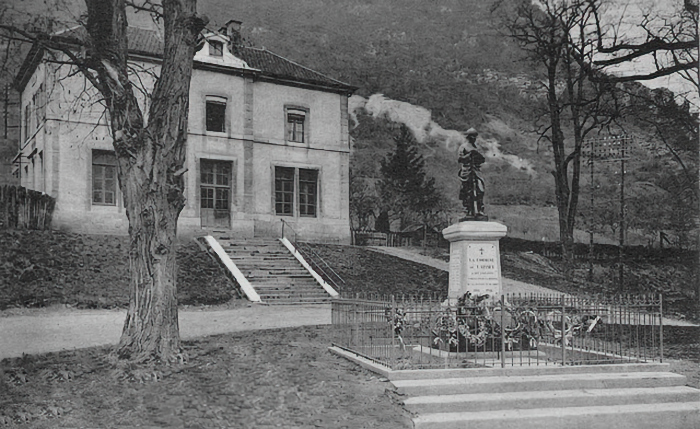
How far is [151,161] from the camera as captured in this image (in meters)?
8.23

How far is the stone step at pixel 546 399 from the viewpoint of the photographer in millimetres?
6629

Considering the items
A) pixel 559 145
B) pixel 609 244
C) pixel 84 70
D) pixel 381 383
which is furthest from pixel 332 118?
pixel 381 383

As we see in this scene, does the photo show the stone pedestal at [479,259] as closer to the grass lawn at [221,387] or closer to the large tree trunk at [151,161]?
the grass lawn at [221,387]

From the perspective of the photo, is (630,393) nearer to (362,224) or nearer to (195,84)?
(195,84)

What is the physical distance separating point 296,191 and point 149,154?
52.7 feet

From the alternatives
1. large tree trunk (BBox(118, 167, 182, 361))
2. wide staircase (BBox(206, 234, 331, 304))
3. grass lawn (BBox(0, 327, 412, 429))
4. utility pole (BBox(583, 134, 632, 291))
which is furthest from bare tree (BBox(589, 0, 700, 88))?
wide staircase (BBox(206, 234, 331, 304))

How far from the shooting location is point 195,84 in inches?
896

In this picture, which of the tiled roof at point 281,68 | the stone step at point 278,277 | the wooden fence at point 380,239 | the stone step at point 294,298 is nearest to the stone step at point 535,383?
the stone step at point 294,298

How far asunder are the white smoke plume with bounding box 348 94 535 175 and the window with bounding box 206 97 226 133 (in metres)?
14.7

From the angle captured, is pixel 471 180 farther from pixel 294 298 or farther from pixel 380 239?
pixel 380 239

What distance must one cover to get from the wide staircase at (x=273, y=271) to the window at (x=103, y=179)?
3730 mm

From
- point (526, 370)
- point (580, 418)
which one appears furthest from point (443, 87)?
point (580, 418)

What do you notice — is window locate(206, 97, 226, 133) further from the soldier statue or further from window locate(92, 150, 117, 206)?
the soldier statue

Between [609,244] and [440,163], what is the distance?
15.8 m
